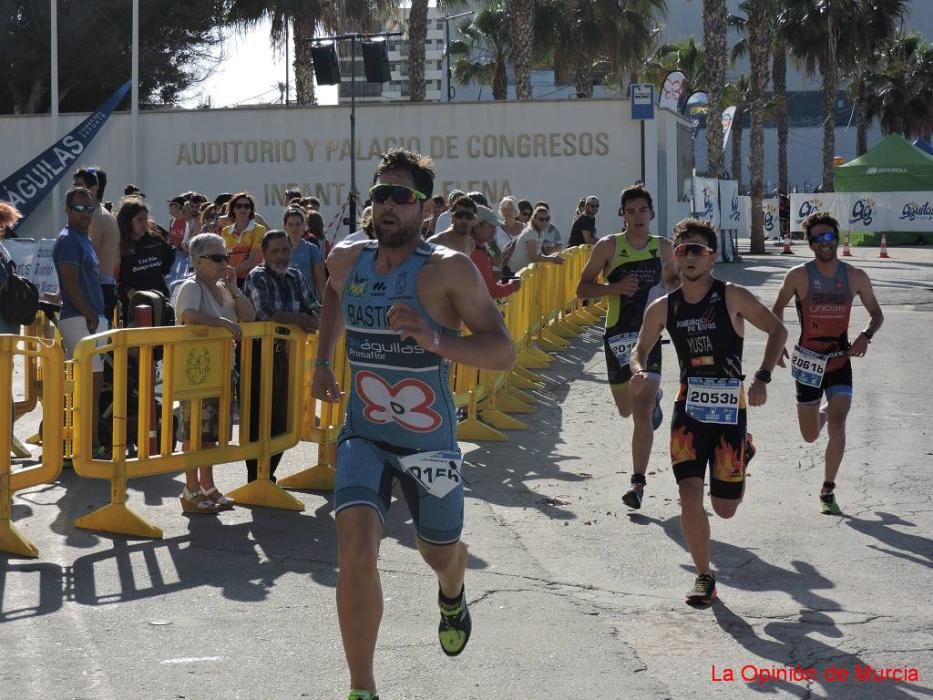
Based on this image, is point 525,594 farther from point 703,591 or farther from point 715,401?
point 715,401

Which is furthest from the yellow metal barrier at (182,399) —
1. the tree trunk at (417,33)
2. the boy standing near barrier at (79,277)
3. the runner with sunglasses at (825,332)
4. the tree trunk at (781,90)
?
the tree trunk at (781,90)

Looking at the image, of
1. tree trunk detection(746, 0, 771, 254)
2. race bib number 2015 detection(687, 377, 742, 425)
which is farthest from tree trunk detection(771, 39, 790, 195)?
race bib number 2015 detection(687, 377, 742, 425)

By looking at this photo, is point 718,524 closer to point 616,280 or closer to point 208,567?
point 616,280

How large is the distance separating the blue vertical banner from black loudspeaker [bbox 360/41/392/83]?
7.83m

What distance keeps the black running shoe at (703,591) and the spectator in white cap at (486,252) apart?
4002 mm

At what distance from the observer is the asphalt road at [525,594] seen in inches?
194

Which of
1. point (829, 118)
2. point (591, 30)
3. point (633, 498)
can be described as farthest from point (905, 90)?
point (633, 498)

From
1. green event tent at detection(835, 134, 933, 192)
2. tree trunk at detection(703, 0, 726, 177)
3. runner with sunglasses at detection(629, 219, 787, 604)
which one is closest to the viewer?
runner with sunglasses at detection(629, 219, 787, 604)

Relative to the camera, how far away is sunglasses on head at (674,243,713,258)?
6262mm

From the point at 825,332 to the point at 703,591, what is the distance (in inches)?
105

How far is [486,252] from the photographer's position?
1074 centimetres

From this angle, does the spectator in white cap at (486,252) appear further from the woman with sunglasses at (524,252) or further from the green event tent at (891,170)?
the green event tent at (891,170)

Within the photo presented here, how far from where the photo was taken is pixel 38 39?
41.4 metres

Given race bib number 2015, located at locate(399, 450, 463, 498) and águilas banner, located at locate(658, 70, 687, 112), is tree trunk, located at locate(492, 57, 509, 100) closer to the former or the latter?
águilas banner, located at locate(658, 70, 687, 112)
